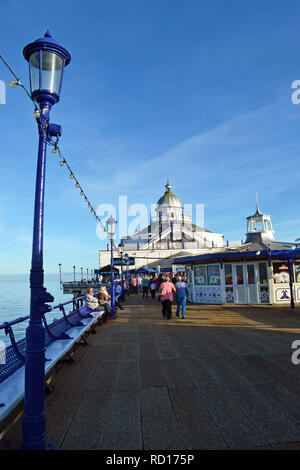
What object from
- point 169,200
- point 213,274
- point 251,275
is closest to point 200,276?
point 213,274

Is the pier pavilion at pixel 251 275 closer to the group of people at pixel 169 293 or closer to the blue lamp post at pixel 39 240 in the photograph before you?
the group of people at pixel 169 293

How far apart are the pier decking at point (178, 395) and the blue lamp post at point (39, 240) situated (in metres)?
0.49

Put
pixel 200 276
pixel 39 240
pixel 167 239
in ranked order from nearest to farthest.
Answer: pixel 39 240 < pixel 200 276 < pixel 167 239

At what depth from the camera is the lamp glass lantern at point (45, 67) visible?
12.5ft

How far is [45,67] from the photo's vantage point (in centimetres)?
390

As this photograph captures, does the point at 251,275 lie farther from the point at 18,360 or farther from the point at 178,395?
the point at 18,360

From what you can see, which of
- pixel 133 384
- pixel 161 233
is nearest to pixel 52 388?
pixel 133 384

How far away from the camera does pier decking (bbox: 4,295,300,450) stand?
11.8 ft

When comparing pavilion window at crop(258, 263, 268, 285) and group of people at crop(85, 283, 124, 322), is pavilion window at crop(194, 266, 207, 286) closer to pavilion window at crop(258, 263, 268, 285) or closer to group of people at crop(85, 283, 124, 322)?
pavilion window at crop(258, 263, 268, 285)

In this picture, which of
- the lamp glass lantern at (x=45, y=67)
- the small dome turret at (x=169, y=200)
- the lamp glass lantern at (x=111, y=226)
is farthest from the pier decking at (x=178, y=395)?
the small dome turret at (x=169, y=200)

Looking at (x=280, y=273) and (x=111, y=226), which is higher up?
(x=111, y=226)

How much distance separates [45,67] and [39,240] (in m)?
2.15

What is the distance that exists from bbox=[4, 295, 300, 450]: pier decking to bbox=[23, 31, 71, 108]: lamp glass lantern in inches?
161
